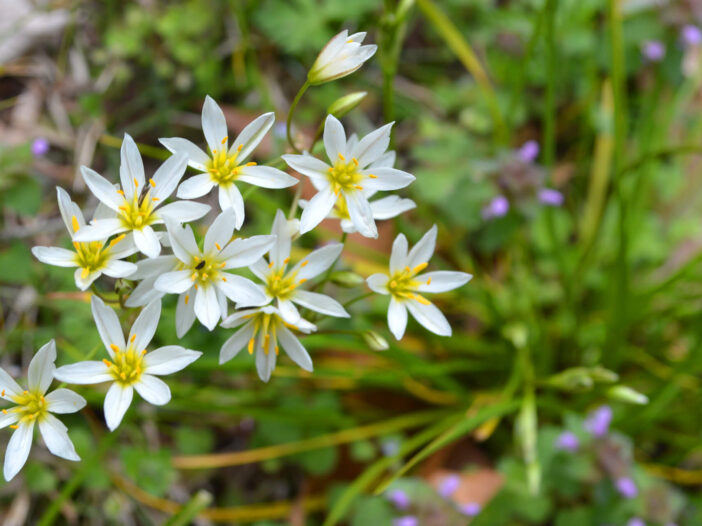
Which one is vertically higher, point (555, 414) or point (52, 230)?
point (52, 230)

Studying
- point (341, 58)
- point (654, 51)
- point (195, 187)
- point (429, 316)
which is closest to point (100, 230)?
point (195, 187)

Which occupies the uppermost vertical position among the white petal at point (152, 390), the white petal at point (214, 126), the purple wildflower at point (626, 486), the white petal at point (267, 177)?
the white petal at point (214, 126)

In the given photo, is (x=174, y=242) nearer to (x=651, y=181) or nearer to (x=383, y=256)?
(x=383, y=256)

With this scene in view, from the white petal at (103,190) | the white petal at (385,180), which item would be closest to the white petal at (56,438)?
the white petal at (103,190)

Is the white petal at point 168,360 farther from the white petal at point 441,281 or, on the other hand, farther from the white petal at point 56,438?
the white petal at point 441,281

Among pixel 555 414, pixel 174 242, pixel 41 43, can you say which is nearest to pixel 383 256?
pixel 555 414

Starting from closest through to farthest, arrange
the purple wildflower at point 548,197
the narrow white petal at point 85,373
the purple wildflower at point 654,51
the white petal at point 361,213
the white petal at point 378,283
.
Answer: the narrow white petal at point 85,373 → the white petal at point 361,213 → the white petal at point 378,283 → the purple wildflower at point 548,197 → the purple wildflower at point 654,51

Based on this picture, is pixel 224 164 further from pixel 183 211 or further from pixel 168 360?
pixel 168 360
